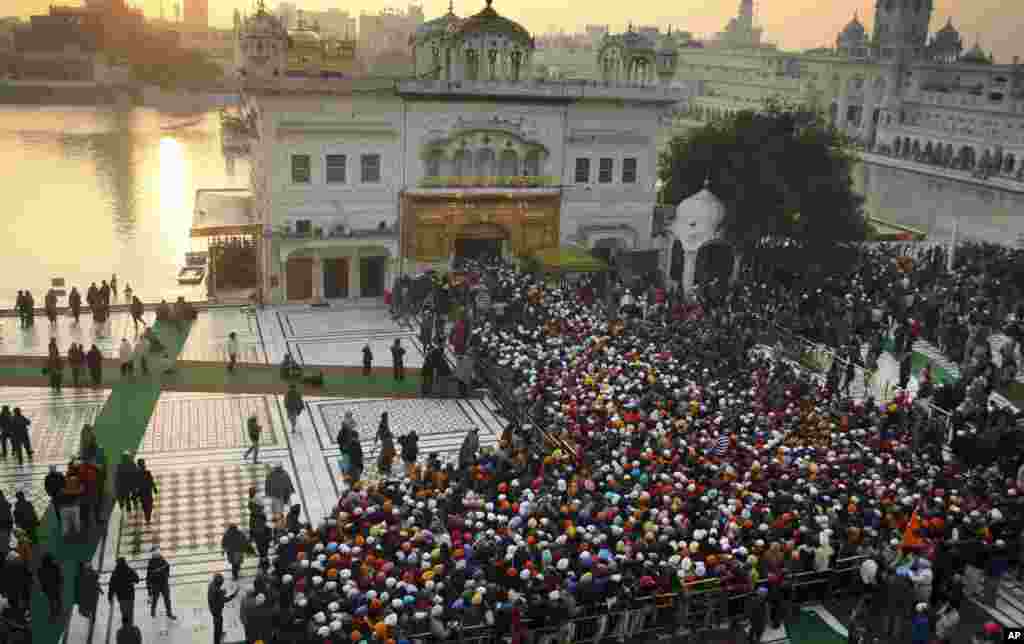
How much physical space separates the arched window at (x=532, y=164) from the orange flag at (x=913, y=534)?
18.8 metres

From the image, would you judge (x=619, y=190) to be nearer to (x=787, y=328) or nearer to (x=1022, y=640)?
(x=787, y=328)

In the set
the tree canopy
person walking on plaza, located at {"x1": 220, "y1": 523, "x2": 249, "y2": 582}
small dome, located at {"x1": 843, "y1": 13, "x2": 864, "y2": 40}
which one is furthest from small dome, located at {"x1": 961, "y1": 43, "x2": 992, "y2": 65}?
person walking on plaza, located at {"x1": 220, "y1": 523, "x2": 249, "y2": 582}

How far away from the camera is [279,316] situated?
26.3 meters

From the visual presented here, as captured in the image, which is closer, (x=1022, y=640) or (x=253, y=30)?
(x=1022, y=640)

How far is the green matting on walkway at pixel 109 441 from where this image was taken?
39.9 ft

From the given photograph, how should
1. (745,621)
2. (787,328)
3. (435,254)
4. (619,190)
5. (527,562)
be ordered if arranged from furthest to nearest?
(619,190)
(435,254)
(787,328)
(745,621)
(527,562)

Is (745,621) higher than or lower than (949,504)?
lower

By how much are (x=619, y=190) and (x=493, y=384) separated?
12.6 m

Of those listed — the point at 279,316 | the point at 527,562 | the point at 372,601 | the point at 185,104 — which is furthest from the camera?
the point at 185,104

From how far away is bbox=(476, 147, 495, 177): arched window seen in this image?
28.6 metres

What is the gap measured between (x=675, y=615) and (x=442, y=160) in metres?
19.1

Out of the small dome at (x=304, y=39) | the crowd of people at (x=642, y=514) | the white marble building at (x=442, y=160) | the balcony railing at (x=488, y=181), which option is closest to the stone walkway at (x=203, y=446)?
the crowd of people at (x=642, y=514)

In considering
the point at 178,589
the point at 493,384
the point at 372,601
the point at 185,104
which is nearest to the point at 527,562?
the point at 372,601

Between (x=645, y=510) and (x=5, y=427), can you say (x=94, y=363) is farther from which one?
(x=645, y=510)
